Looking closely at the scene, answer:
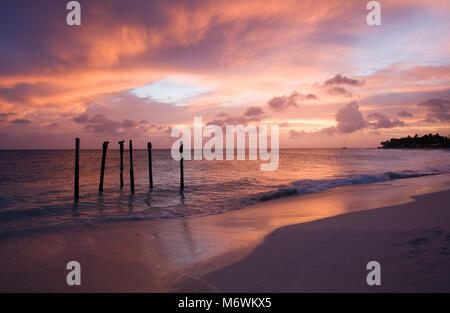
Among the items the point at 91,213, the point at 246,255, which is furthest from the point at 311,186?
the point at 246,255

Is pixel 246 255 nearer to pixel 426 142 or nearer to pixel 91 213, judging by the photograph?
pixel 91 213

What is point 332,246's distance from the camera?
5.91 m

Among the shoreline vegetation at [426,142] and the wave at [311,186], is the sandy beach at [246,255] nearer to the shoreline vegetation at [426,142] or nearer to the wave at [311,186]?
the wave at [311,186]


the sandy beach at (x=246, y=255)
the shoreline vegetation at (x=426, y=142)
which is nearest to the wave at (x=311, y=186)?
the sandy beach at (x=246, y=255)

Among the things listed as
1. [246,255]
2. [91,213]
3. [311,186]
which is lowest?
[91,213]

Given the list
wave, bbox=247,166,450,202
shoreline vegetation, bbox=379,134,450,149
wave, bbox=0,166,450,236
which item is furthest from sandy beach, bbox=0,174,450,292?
shoreline vegetation, bbox=379,134,450,149

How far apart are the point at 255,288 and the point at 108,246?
4429mm

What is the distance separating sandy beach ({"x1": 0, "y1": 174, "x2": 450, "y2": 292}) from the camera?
441 centimetres

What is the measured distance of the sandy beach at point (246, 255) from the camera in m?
4.41

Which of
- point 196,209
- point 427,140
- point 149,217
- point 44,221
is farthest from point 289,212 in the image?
point 427,140

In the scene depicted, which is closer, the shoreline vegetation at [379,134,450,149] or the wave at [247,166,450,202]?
the wave at [247,166,450,202]

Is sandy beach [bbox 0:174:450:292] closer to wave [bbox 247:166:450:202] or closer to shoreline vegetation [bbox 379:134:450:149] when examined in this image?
wave [bbox 247:166:450:202]

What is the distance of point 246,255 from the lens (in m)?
5.70

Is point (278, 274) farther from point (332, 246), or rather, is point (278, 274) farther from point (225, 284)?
point (332, 246)
